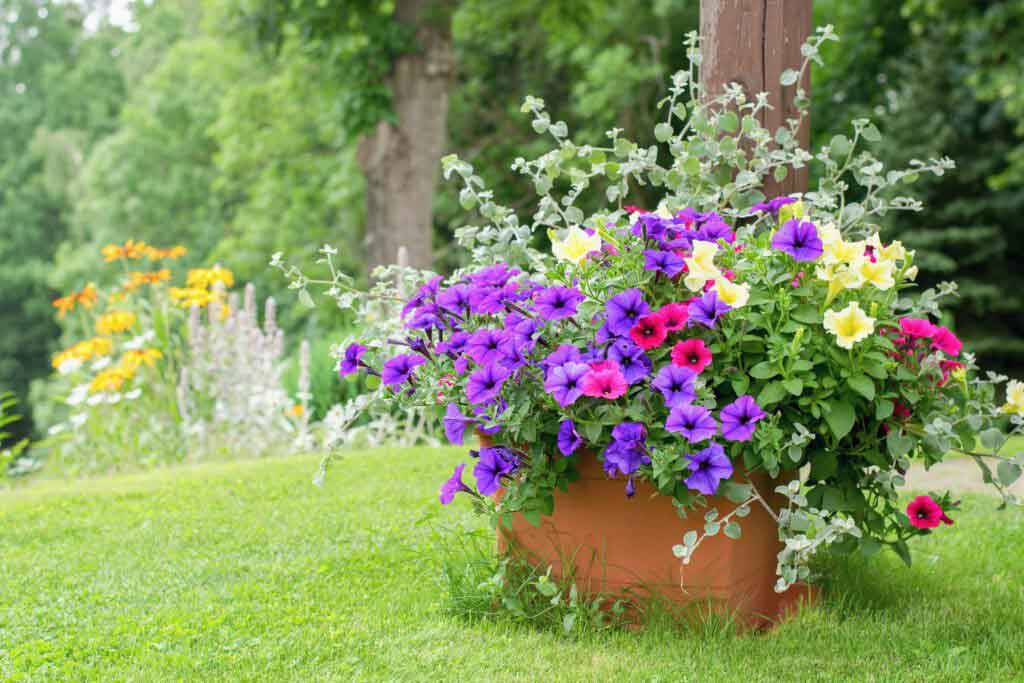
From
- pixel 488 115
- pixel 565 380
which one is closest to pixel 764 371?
pixel 565 380

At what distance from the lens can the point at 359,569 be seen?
141 inches

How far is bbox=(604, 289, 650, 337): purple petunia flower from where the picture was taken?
2732 millimetres

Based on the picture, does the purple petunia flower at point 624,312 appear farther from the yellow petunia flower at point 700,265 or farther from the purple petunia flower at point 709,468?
the purple petunia flower at point 709,468

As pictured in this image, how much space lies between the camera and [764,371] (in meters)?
2.68

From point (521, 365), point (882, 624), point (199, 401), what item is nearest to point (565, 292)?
point (521, 365)

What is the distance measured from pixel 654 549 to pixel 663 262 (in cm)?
76

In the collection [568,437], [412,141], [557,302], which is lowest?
[568,437]

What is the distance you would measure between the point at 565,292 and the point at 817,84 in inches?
627

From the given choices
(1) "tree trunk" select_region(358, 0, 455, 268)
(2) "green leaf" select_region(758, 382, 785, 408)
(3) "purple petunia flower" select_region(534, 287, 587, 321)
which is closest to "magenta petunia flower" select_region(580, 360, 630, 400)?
(3) "purple petunia flower" select_region(534, 287, 587, 321)

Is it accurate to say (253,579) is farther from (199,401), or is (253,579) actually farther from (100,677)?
(199,401)

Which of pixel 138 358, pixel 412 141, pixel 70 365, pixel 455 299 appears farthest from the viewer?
pixel 412 141

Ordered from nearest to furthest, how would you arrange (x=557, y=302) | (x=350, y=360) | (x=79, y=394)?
(x=557, y=302)
(x=350, y=360)
(x=79, y=394)

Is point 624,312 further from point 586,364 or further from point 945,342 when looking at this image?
point 945,342

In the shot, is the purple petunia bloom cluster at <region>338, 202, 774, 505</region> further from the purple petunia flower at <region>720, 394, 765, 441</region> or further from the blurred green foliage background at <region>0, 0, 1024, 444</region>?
the blurred green foliage background at <region>0, 0, 1024, 444</region>
